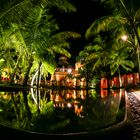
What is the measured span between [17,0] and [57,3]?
107 cm

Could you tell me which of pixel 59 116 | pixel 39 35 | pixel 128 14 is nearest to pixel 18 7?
pixel 59 116

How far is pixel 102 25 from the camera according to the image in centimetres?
1709

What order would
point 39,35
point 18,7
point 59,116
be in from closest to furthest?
point 59,116, point 18,7, point 39,35

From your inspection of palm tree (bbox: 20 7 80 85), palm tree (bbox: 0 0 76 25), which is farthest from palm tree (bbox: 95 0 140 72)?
palm tree (bbox: 20 7 80 85)

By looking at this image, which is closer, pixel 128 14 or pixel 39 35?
pixel 128 14

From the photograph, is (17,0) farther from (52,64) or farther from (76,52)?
(76,52)

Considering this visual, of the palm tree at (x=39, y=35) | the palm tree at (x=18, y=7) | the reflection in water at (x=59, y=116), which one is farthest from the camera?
the palm tree at (x=39, y=35)

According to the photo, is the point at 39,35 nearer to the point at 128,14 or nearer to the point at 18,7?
the point at 128,14

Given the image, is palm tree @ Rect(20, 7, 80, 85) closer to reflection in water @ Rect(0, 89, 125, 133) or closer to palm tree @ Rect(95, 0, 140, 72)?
palm tree @ Rect(95, 0, 140, 72)

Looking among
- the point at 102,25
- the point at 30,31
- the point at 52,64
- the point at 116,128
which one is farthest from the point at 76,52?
the point at 116,128

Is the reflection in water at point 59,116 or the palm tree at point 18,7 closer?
the reflection in water at point 59,116

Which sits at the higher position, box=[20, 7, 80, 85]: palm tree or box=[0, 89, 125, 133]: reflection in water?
box=[20, 7, 80, 85]: palm tree

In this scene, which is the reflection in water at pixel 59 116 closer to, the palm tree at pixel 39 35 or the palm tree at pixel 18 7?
the palm tree at pixel 18 7

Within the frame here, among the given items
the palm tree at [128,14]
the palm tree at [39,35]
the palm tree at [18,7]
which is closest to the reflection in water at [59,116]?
the palm tree at [18,7]
